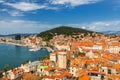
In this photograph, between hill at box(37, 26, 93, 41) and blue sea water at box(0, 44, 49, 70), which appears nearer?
blue sea water at box(0, 44, 49, 70)

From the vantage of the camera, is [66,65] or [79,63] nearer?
[79,63]

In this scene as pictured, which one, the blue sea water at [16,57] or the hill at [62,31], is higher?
the hill at [62,31]

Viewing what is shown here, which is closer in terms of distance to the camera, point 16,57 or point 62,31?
point 16,57

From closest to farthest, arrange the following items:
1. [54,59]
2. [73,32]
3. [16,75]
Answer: [16,75], [54,59], [73,32]

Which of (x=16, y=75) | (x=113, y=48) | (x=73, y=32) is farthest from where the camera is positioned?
(x=73, y=32)

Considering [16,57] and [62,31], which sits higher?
[62,31]

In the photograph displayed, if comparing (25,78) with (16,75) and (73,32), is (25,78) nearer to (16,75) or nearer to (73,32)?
(16,75)

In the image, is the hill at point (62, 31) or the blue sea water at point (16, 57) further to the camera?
the hill at point (62, 31)

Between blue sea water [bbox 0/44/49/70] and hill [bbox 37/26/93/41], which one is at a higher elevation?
hill [bbox 37/26/93/41]

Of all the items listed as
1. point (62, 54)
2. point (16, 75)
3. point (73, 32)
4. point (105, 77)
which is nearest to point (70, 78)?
point (105, 77)

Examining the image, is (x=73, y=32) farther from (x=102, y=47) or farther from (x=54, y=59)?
(x=54, y=59)
